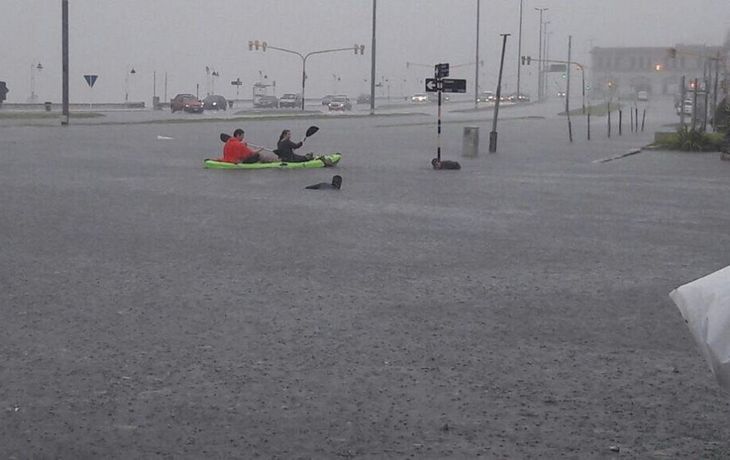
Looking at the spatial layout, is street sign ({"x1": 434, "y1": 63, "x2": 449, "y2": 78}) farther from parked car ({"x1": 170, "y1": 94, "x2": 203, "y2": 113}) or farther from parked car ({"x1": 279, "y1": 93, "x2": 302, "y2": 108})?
parked car ({"x1": 279, "y1": 93, "x2": 302, "y2": 108})

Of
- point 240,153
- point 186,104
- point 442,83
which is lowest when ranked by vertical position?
point 240,153

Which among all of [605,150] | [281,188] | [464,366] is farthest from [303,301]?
[605,150]

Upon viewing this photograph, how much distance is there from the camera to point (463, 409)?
6387 millimetres

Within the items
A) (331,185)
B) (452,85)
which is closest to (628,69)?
(452,85)

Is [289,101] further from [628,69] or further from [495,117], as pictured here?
[495,117]

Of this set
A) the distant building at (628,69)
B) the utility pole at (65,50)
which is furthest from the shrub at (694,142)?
the distant building at (628,69)

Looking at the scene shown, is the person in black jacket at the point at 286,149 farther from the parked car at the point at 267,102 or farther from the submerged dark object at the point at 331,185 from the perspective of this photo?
the parked car at the point at 267,102

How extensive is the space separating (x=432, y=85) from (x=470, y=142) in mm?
3323

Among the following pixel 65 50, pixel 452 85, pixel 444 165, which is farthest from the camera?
pixel 65 50

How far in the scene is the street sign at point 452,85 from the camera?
27.7 m

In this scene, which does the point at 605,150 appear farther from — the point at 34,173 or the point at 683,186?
the point at 34,173

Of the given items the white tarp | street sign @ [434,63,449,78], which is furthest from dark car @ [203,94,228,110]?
the white tarp

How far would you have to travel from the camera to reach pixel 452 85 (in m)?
27.8

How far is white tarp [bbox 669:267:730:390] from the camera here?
4871 millimetres
